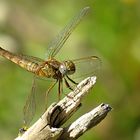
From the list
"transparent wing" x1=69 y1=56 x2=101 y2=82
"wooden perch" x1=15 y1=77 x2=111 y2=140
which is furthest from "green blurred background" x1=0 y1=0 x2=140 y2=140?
"wooden perch" x1=15 y1=77 x2=111 y2=140

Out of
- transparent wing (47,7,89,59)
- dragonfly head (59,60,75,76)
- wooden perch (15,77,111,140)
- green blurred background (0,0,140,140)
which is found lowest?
wooden perch (15,77,111,140)

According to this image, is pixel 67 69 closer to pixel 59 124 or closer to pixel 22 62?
pixel 22 62

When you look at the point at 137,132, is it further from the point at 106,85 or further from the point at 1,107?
the point at 1,107

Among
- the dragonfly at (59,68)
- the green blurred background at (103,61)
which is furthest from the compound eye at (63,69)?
the green blurred background at (103,61)

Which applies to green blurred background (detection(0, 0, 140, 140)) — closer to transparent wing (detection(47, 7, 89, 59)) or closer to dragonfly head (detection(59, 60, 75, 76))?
transparent wing (detection(47, 7, 89, 59))

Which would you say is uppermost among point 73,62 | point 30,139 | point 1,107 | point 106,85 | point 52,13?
point 52,13

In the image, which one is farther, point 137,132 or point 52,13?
point 52,13

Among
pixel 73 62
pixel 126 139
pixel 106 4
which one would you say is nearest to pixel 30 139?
pixel 73 62

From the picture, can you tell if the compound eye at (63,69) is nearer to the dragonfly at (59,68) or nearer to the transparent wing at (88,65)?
the dragonfly at (59,68)
